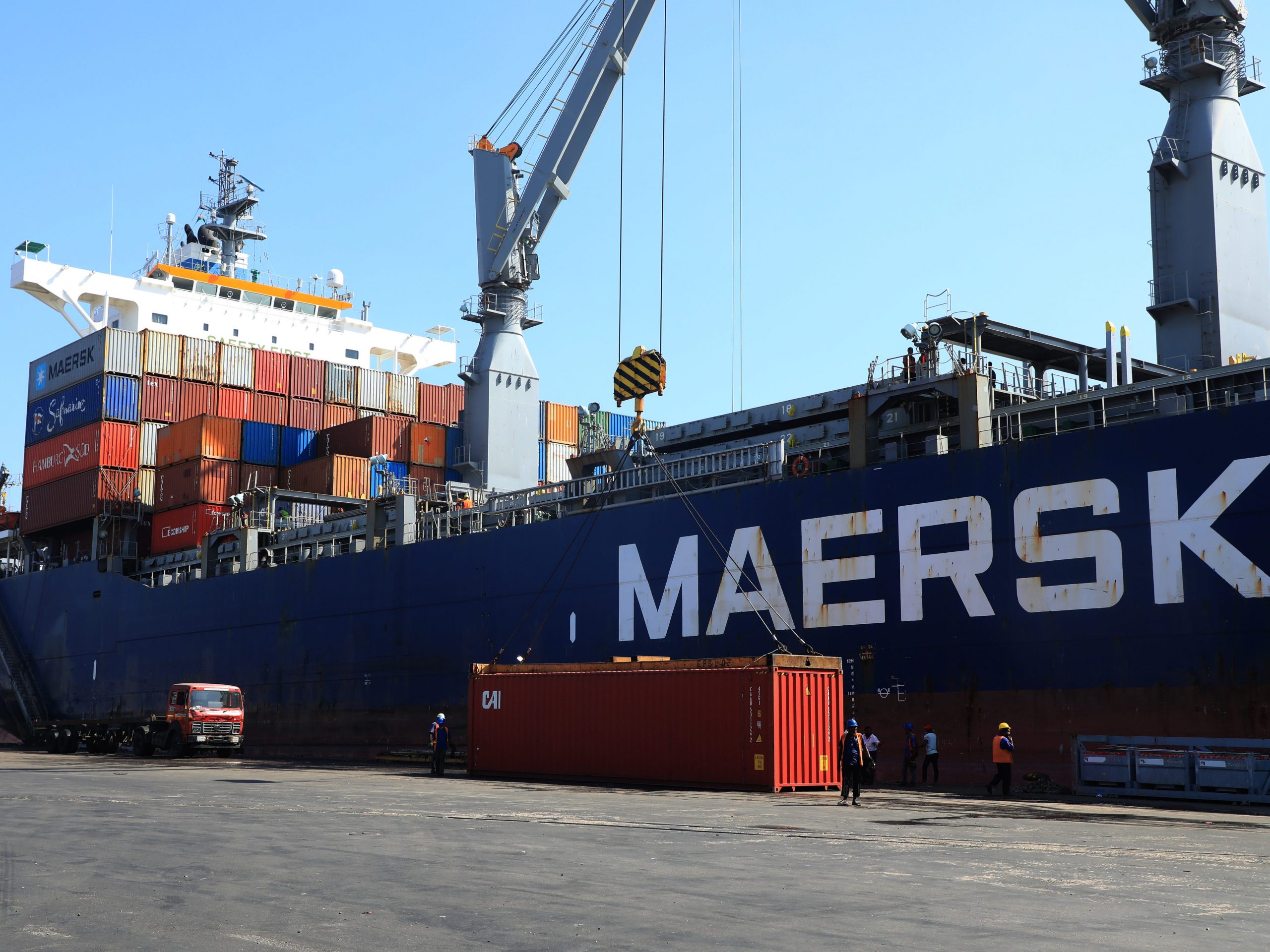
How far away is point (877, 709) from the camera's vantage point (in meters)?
25.7

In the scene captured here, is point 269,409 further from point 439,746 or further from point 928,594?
point 928,594

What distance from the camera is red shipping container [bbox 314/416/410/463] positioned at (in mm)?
44375

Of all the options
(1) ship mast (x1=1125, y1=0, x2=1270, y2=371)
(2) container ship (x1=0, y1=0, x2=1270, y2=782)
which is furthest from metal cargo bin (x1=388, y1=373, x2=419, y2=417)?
(1) ship mast (x1=1125, y1=0, x2=1270, y2=371)

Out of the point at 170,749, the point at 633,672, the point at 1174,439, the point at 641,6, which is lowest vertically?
the point at 170,749

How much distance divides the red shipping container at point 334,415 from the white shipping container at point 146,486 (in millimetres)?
6884

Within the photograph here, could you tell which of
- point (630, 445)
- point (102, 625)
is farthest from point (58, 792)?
point (102, 625)

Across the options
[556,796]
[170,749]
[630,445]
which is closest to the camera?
[556,796]

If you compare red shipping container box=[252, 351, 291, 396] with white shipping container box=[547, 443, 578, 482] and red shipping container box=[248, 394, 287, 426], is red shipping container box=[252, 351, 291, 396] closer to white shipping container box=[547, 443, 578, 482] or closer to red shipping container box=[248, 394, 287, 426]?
red shipping container box=[248, 394, 287, 426]

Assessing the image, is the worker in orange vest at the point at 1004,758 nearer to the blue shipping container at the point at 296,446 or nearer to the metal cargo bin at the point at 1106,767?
the metal cargo bin at the point at 1106,767

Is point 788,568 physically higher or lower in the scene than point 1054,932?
higher

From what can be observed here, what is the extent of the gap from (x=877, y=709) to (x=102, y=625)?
36.8 metres

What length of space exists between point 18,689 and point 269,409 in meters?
19.2

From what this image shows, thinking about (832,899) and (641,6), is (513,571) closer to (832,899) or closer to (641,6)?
(641,6)

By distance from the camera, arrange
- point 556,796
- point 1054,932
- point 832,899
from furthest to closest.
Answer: point 556,796, point 832,899, point 1054,932
